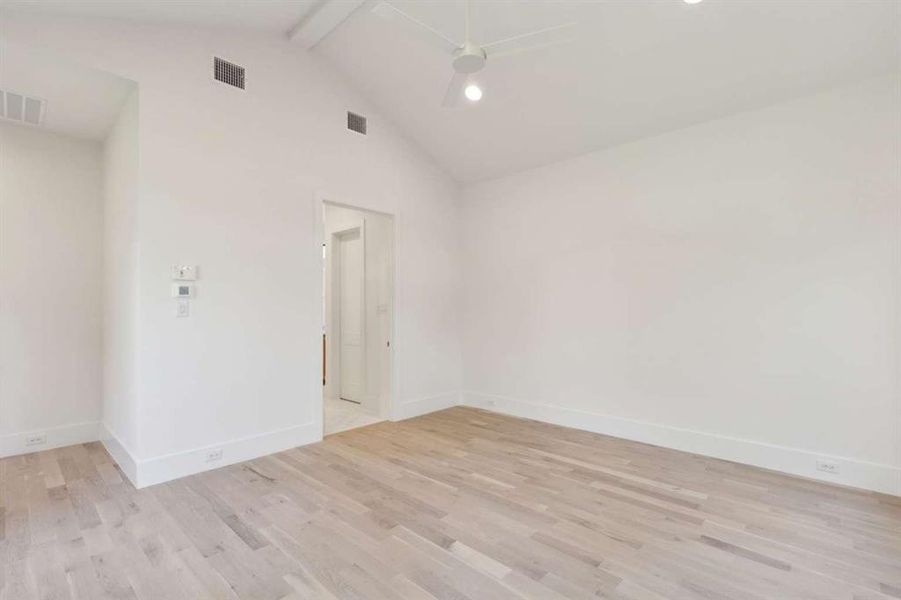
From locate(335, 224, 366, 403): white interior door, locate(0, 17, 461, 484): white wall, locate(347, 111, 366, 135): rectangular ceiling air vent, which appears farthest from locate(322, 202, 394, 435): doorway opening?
locate(347, 111, 366, 135): rectangular ceiling air vent

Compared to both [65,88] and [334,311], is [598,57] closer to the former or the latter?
[65,88]

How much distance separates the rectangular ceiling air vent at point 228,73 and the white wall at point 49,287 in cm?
180

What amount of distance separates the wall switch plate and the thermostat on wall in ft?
0.15

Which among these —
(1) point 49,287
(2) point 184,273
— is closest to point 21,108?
(1) point 49,287

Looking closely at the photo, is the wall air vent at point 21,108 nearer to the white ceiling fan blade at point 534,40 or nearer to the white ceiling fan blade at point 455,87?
the white ceiling fan blade at point 455,87

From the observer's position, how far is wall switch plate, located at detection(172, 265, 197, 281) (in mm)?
3334

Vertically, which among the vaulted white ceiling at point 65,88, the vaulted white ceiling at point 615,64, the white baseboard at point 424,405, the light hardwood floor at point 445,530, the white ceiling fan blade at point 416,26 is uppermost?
the vaulted white ceiling at point 615,64

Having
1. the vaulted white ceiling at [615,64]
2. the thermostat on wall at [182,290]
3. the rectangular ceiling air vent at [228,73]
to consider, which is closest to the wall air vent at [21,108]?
the rectangular ceiling air vent at [228,73]

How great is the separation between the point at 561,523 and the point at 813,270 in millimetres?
2743

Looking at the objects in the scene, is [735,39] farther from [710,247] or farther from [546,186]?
[546,186]

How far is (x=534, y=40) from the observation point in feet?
7.73

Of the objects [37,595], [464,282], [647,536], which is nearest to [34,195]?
[37,595]

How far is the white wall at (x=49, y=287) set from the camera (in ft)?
12.7

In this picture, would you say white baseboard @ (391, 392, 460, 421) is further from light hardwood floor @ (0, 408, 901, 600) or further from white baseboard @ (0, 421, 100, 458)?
white baseboard @ (0, 421, 100, 458)
